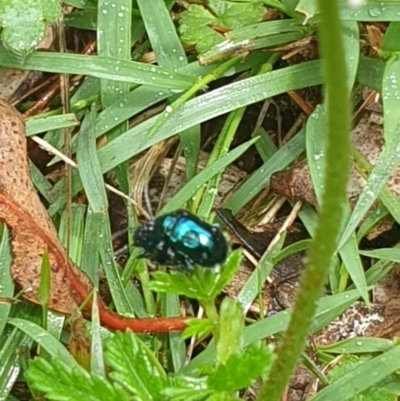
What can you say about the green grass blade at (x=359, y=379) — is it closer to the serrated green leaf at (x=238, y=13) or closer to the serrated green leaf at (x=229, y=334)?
the serrated green leaf at (x=229, y=334)

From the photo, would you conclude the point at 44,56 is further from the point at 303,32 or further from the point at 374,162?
the point at 374,162

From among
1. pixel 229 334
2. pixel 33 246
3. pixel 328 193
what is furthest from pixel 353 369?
pixel 328 193

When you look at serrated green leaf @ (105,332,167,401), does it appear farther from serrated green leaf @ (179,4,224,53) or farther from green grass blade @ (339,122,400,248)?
serrated green leaf @ (179,4,224,53)

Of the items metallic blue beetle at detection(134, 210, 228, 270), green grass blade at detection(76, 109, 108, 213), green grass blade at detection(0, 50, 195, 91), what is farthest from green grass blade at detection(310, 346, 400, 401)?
green grass blade at detection(0, 50, 195, 91)

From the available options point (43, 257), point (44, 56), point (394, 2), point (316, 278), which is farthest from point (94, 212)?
point (316, 278)

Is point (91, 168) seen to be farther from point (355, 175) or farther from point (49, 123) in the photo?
point (355, 175)
